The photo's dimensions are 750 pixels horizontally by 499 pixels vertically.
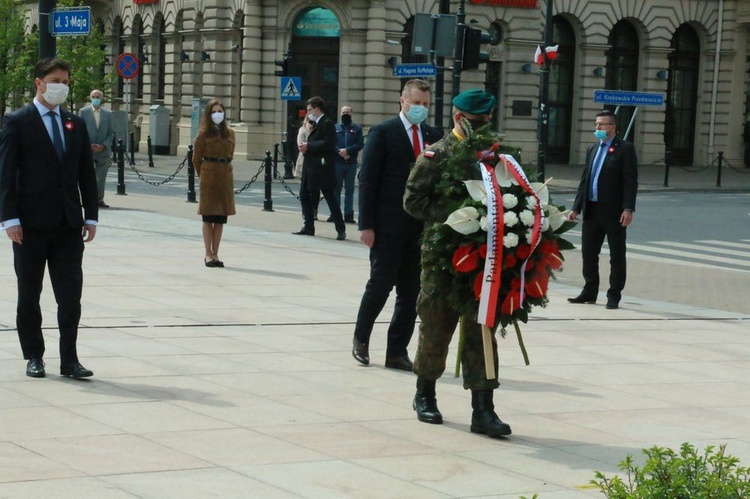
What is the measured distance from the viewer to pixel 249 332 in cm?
1083

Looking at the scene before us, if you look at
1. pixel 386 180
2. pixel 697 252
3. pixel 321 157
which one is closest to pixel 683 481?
pixel 386 180

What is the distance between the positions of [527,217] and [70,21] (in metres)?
9.93

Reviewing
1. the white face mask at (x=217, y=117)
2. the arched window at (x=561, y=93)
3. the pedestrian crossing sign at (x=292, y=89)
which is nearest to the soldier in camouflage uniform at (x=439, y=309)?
the white face mask at (x=217, y=117)

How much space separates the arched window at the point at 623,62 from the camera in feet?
160

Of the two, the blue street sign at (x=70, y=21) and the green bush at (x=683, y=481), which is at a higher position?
the blue street sign at (x=70, y=21)

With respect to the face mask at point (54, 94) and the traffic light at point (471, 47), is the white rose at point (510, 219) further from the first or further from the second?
the traffic light at point (471, 47)

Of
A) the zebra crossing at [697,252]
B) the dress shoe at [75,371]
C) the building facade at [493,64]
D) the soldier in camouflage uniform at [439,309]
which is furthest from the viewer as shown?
the building facade at [493,64]

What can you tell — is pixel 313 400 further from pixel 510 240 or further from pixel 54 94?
pixel 54 94

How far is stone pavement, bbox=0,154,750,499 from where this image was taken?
643 cm

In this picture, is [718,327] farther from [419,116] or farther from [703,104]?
[703,104]

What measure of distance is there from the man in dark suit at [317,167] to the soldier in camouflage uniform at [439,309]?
1152 cm

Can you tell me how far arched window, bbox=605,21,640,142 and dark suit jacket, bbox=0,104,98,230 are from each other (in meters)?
41.1

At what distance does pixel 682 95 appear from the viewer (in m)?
50.3

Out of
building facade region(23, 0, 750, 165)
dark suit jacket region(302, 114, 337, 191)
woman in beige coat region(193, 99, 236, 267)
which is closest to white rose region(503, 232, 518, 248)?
woman in beige coat region(193, 99, 236, 267)
